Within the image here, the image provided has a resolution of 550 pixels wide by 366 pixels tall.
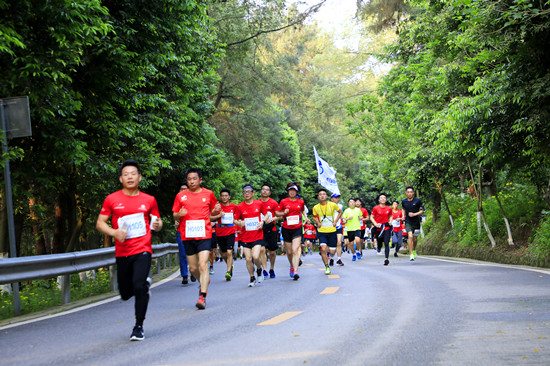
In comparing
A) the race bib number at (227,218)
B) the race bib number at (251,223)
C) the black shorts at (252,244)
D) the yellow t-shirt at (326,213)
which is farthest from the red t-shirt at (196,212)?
the yellow t-shirt at (326,213)

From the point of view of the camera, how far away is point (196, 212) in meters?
10.4

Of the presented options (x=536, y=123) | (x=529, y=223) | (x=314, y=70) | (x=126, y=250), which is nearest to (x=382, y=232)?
(x=529, y=223)

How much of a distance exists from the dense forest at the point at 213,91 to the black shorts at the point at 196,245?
308cm

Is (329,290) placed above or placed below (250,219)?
below

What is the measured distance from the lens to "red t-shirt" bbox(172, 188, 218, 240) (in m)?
10.3

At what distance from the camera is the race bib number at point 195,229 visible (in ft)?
33.7

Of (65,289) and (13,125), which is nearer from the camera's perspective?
(13,125)

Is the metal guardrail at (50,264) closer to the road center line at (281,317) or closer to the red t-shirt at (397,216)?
the road center line at (281,317)

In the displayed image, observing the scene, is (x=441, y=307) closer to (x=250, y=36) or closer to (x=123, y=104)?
(x=123, y=104)

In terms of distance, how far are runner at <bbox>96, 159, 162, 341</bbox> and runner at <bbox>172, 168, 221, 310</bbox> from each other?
8.30 feet

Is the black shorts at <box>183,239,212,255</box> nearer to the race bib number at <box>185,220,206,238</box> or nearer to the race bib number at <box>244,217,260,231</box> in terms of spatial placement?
the race bib number at <box>185,220,206,238</box>

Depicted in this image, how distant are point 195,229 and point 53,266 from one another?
2.46 m

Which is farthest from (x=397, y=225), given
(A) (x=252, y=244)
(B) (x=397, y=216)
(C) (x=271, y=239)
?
(A) (x=252, y=244)

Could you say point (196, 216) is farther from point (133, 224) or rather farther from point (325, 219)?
point (325, 219)
